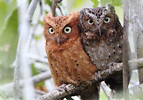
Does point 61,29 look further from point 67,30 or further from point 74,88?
point 74,88

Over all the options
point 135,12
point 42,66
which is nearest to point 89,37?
point 135,12

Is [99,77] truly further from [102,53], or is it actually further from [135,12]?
[135,12]

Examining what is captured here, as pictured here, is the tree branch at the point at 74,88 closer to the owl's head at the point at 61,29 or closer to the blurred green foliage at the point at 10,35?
the blurred green foliage at the point at 10,35

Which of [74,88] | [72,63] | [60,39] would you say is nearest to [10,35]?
[60,39]

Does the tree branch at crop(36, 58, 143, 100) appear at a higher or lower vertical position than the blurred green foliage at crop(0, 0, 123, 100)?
lower

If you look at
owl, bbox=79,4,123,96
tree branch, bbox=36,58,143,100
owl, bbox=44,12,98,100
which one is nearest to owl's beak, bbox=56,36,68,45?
owl, bbox=44,12,98,100

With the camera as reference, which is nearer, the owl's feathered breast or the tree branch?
the tree branch

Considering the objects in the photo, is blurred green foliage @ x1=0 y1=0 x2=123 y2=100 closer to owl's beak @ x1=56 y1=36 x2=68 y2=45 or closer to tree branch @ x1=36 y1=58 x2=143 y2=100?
tree branch @ x1=36 y1=58 x2=143 y2=100
